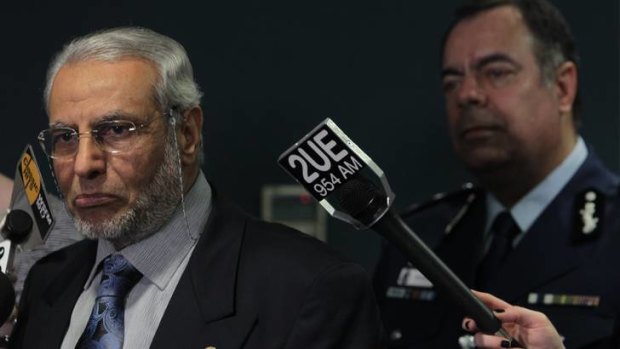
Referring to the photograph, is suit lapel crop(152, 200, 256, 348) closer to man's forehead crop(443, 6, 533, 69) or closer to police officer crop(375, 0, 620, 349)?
police officer crop(375, 0, 620, 349)

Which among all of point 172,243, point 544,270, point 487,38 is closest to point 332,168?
point 172,243

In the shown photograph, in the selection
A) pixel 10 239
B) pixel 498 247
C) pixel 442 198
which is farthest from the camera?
pixel 442 198

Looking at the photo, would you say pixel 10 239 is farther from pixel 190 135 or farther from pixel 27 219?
pixel 190 135

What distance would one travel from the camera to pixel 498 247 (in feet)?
7.52

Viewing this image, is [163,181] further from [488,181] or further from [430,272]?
[488,181]

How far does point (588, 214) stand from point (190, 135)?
918mm

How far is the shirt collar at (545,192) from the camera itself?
7.42ft

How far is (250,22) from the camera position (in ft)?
8.28

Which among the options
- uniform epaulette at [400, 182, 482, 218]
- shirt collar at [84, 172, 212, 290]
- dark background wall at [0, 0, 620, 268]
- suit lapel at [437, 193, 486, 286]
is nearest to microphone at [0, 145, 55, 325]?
shirt collar at [84, 172, 212, 290]

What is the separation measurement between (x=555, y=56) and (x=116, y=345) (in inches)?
48.6

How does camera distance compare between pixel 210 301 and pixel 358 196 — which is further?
pixel 210 301

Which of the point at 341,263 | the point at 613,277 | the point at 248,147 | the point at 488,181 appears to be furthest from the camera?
the point at 248,147

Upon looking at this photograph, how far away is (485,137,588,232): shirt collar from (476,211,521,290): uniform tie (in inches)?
0.7

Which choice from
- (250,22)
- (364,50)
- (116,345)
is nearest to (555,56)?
(364,50)
